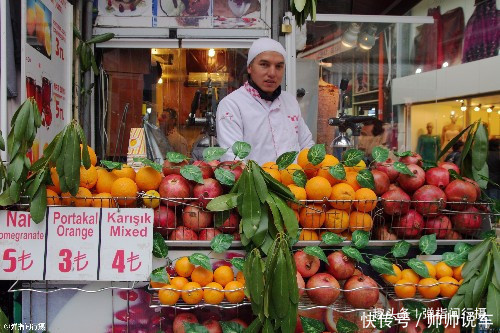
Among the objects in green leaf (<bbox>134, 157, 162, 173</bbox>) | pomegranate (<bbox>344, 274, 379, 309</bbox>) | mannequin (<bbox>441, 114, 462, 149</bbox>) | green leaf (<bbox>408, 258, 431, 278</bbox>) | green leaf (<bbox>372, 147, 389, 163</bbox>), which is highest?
mannequin (<bbox>441, 114, 462, 149</bbox>)

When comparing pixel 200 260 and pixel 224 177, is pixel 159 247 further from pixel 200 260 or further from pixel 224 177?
pixel 224 177

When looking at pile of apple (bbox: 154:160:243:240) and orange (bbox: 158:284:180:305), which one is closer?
orange (bbox: 158:284:180:305)

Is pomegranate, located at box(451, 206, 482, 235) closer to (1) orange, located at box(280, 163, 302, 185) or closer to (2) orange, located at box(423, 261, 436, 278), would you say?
(2) orange, located at box(423, 261, 436, 278)

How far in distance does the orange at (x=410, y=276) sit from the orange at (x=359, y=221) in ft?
0.66

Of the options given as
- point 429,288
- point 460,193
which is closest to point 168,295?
point 429,288

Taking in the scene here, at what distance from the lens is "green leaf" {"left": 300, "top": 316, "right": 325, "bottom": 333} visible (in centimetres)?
182

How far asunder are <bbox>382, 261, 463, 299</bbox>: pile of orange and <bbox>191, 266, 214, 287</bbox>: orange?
2.08 ft

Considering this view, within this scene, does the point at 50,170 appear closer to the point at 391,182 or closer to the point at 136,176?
the point at 136,176

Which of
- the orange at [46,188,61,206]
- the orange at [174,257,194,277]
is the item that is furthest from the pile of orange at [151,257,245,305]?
the orange at [46,188,61,206]

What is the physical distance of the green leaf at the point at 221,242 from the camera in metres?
1.76

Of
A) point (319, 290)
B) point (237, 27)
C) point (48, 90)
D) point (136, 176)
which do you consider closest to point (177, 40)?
point (237, 27)

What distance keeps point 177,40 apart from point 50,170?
2.57 m

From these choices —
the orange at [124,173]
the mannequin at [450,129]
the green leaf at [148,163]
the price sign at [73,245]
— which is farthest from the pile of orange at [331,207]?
the mannequin at [450,129]

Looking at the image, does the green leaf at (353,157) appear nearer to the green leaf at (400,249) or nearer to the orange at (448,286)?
the green leaf at (400,249)
